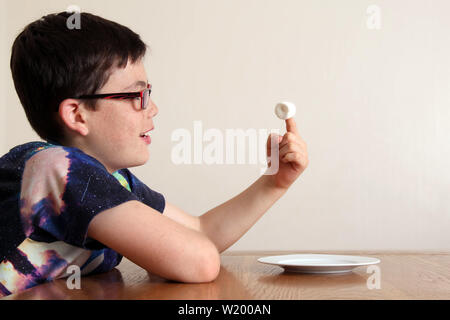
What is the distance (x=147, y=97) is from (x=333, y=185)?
5.85ft

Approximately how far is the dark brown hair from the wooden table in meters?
0.34

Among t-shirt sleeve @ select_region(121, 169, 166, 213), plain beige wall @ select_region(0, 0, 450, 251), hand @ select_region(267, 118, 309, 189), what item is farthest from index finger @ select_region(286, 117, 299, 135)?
plain beige wall @ select_region(0, 0, 450, 251)

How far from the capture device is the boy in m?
0.77

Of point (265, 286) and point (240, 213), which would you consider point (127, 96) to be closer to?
point (240, 213)

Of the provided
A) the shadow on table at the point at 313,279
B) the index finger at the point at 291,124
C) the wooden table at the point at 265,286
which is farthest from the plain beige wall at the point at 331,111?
the shadow on table at the point at 313,279

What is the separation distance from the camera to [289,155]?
107cm

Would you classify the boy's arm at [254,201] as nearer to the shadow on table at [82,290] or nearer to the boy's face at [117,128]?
the boy's face at [117,128]

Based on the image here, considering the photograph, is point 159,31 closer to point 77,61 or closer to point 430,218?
point 430,218

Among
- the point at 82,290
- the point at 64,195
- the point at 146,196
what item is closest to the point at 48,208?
the point at 64,195

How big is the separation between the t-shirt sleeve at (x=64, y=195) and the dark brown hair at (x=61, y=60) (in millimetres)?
209

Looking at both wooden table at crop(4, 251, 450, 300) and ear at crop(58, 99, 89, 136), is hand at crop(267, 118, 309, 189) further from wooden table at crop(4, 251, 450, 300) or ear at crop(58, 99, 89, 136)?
ear at crop(58, 99, 89, 136)

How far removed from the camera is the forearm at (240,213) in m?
1.16

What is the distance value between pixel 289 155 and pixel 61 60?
47 centimetres
